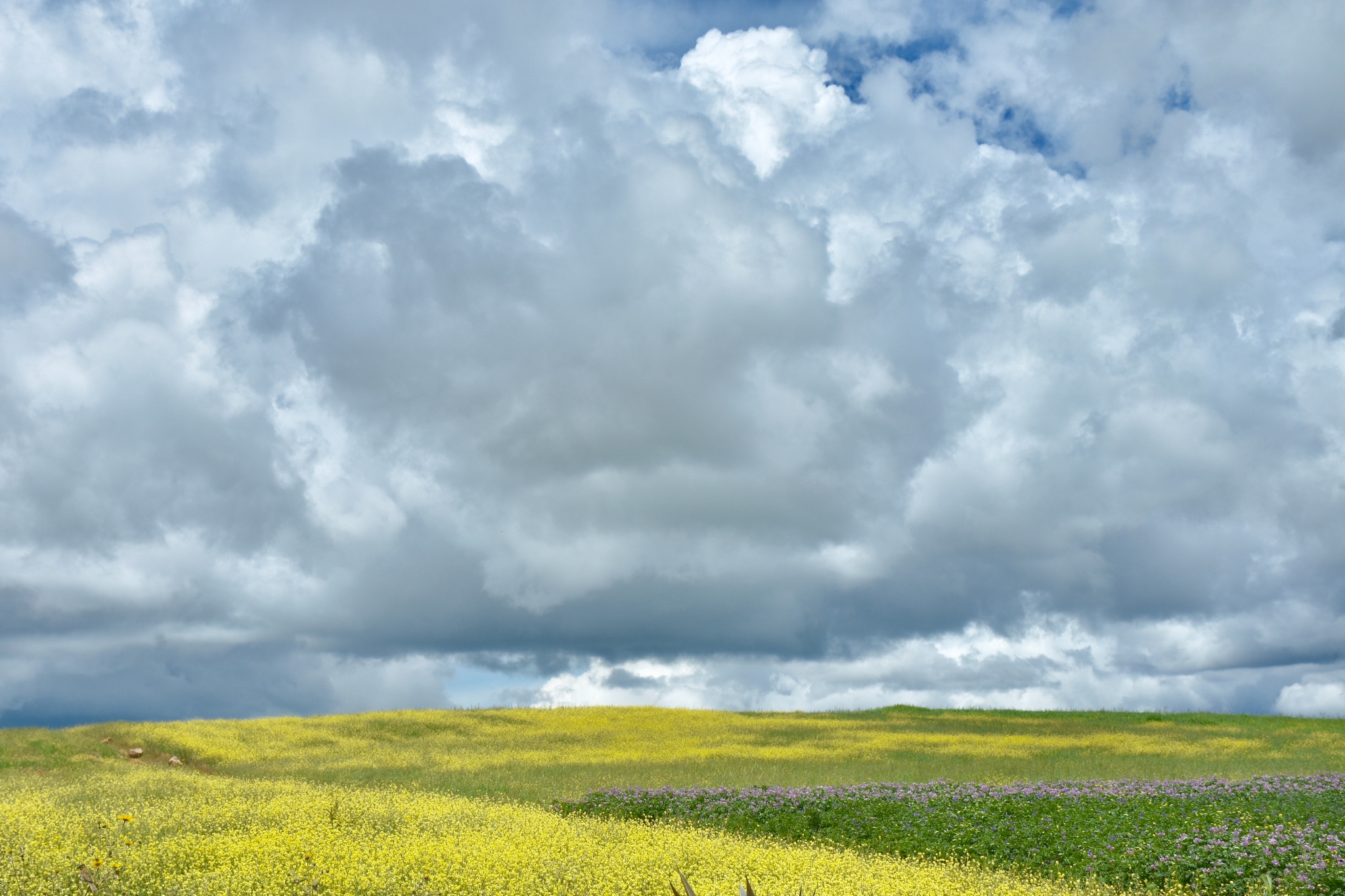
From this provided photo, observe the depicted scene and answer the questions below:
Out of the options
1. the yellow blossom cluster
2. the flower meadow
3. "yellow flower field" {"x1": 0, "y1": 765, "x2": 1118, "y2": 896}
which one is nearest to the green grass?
the yellow blossom cluster

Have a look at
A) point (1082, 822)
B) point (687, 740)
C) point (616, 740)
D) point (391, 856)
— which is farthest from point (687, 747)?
point (391, 856)

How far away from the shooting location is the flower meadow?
1392cm

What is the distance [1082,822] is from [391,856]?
12.2 m

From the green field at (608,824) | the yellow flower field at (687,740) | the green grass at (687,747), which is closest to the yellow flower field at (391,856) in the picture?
the green field at (608,824)

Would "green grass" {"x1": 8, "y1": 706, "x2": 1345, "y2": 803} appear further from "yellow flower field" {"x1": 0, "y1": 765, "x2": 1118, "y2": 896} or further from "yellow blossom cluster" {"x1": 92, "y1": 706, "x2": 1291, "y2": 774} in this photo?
"yellow flower field" {"x1": 0, "y1": 765, "x2": 1118, "y2": 896}

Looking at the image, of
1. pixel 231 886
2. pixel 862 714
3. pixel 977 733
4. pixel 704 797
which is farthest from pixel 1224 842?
pixel 862 714

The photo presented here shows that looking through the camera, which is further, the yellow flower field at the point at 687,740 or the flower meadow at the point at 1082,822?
the yellow flower field at the point at 687,740

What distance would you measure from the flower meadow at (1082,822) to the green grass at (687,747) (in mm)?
3902

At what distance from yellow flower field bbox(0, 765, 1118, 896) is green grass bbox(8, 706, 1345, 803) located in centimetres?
713

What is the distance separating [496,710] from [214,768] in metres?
19.1

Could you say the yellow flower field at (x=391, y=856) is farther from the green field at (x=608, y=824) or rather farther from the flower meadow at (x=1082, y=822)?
the flower meadow at (x=1082, y=822)

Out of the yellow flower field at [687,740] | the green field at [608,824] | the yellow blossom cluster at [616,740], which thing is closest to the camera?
the green field at [608,824]

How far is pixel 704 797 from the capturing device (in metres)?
21.2

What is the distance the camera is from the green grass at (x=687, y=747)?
27.8 metres
